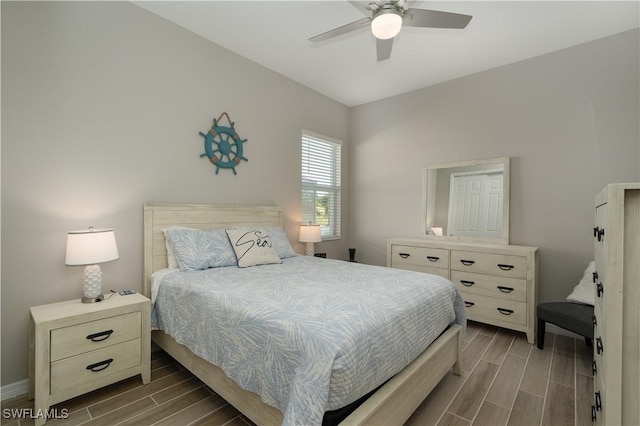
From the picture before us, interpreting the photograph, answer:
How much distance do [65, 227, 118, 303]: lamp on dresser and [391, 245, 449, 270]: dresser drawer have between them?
286 cm

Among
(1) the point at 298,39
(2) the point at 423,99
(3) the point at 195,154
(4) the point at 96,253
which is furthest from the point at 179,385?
(2) the point at 423,99

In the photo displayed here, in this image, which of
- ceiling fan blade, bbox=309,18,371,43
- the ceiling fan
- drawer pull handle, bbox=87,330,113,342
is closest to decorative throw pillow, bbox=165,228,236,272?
drawer pull handle, bbox=87,330,113,342

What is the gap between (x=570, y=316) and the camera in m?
2.29

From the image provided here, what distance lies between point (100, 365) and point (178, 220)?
119 centimetres

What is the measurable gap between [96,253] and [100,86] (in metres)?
1.28

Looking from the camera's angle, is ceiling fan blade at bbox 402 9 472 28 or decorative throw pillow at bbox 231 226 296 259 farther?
decorative throw pillow at bbox 231 226 296 259

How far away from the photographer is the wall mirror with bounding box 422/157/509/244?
10.7 feet

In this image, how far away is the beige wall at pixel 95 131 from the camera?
1.89m

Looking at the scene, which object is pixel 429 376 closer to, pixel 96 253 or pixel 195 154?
pixel 96 253

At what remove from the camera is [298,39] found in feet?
9.38

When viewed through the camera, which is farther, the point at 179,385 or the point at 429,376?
the point at 179,385

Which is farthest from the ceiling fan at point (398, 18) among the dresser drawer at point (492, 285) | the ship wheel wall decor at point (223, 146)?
the dresser drawer at point (492, 285)

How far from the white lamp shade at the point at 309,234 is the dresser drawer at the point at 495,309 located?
178 cm

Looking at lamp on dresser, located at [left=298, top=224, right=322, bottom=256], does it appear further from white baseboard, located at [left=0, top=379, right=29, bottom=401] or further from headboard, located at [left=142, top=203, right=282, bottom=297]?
white baseboard, located at [left=0, top=379, right=29, bottom=401]
